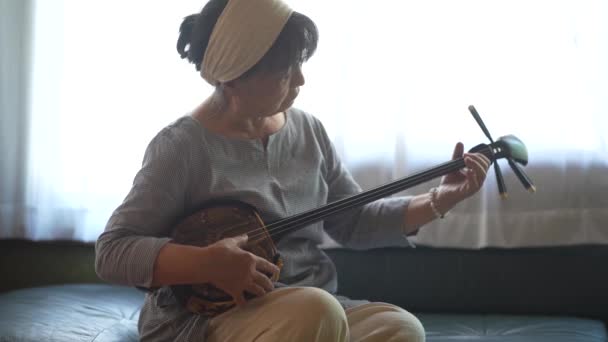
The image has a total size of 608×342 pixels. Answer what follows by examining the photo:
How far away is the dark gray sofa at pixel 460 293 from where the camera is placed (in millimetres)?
1917

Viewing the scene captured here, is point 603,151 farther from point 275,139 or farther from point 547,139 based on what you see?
point 275,139

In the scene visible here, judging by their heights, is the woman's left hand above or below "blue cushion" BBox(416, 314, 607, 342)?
above

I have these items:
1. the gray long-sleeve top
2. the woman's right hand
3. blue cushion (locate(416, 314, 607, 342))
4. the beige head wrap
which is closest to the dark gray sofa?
blue cushion (locate(416, 314, 607, 342))

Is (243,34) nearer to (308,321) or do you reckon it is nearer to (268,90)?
(268,90)

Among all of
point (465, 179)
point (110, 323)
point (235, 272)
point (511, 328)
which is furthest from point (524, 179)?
point (110, 323)

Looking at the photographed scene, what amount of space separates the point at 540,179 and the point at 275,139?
2.53ft

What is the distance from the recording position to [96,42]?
2.27 meters

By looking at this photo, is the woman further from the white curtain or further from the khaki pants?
the white curtain

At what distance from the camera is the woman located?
4.56ft

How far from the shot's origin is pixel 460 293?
6.84 feet

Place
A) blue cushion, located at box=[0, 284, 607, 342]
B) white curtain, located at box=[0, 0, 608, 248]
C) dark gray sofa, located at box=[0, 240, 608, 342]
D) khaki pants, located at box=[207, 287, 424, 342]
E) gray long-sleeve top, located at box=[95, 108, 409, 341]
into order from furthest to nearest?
white curtain, located at box=[0, 0, 608, 248], dark gray sofa, located at box=[0, 240, 608, 342], blue cushion, located at box=[0, 284, 607, 342], gray long-sleeve top, located at box=[95, 108, 409, 341], khaki pants, located at box=[207, 287, 424, 342]

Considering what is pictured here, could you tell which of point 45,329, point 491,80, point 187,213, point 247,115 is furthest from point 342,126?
point 45,329

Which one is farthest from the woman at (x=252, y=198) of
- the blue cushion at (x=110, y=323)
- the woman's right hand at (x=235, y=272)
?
the blue cushion at (x=110, y=323)

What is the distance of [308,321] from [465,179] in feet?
1.68
